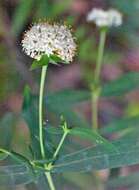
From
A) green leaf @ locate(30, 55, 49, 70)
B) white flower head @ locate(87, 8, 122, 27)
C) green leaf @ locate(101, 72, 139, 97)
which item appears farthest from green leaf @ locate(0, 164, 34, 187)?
white flower head @ locate(87, 8, 122, 27)

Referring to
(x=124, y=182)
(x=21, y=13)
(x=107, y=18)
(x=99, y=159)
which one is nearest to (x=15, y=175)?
(x=99, y=159)

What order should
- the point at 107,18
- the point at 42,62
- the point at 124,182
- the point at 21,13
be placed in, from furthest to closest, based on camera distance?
the point at 21,13 < the point at 107,18 < the point at 124,182 < the point at 42,62


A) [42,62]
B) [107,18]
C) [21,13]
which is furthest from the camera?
[21,13]

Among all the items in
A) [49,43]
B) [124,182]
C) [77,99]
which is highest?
[49,43]

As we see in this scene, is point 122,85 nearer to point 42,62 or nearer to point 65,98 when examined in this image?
point 65,98

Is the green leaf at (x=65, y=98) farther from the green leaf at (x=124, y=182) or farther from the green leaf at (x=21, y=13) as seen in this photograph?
the green leaf at (x=21, y=13)

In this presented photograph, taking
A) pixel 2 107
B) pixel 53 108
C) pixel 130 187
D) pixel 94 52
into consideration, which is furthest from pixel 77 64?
pixel 130 187

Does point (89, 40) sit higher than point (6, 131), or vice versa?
point (89, 40)

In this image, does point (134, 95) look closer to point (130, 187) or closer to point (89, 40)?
point (89, 40)
